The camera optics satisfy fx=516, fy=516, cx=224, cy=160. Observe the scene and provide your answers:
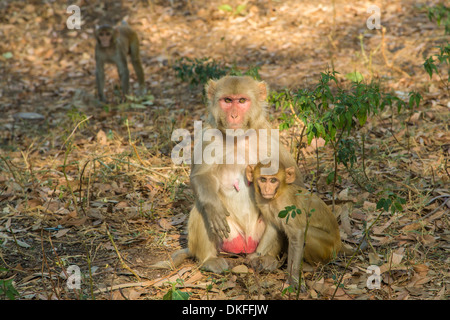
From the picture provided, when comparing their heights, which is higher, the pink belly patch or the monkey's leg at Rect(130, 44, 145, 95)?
the monkey's leg at Rect(130, 44, 145, 95)

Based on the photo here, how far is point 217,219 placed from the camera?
434 centimetres

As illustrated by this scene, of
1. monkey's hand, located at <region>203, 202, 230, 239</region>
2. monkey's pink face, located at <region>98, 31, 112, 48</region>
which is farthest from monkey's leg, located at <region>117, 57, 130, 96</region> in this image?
monkey's hand, located at <region>203, 202, 230, 239</region>

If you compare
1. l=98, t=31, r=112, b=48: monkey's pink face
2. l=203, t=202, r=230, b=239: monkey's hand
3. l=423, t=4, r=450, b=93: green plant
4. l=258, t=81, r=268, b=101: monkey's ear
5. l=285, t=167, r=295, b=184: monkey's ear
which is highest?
l=98, t=31, r=112, b=48: monkey's pink face

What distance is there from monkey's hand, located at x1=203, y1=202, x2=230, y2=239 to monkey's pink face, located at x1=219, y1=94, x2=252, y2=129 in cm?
69

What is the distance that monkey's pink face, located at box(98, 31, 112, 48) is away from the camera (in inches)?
402

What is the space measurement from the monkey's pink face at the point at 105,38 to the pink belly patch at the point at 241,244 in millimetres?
6816

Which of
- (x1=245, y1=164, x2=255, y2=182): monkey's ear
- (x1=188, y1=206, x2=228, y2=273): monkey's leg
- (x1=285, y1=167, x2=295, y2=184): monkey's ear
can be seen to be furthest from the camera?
(x1=188, y1=206, x2=228, y2=273): monkey's leg

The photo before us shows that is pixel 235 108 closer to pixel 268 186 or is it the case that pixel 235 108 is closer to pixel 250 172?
pixel 250 172

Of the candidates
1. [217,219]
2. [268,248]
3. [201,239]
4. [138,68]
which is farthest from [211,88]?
[138,68]

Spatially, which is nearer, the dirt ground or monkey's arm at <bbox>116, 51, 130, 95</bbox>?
the dirt ground

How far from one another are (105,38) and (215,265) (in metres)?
7.09

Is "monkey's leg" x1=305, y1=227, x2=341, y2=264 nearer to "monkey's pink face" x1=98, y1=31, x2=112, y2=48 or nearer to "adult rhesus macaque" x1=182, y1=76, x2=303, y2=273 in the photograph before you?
"adult rhesus macaque" x1=182, y1=76, x2=303, y2=273

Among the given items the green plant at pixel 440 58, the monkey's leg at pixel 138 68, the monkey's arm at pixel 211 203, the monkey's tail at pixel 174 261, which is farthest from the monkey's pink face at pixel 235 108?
the monkey's leg at pixel 138 68
